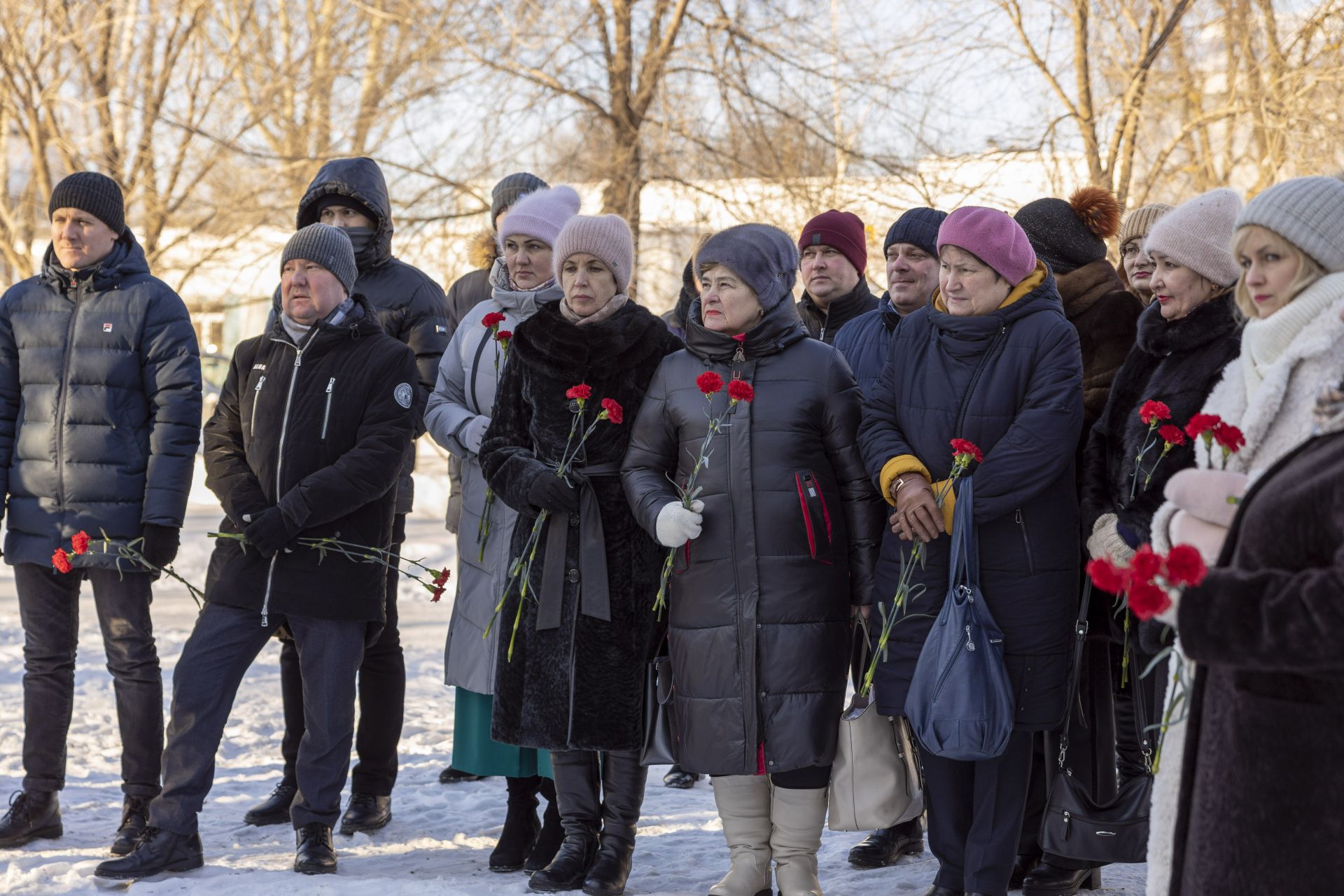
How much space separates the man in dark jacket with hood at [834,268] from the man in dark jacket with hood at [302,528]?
5.31 ft

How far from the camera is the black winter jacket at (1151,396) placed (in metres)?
3.74

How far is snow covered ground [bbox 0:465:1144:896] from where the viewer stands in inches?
172

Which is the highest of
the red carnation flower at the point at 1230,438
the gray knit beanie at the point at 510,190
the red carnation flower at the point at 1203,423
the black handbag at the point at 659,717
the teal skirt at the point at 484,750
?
the gray knit beanie at the point at 510,190

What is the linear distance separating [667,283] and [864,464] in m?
7.99

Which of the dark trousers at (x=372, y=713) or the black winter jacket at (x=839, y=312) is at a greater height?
the black winter jacket at (x=839, y=312)

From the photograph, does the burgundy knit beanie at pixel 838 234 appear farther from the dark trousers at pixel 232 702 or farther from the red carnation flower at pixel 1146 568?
the red carnation flower at pixel 1146 568

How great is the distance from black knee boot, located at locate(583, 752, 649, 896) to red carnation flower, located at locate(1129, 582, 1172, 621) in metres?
2.36

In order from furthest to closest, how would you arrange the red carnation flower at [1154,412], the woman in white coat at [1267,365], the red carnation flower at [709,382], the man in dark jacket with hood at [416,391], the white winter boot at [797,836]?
the man in dark jacket with hood at [416,391] → the white winter boot at [797,836] → the red carnation flower at [709,382] → the red carnation flower at [1154,412] → the woman in white coat at [1267,365]

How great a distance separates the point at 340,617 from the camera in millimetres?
4586

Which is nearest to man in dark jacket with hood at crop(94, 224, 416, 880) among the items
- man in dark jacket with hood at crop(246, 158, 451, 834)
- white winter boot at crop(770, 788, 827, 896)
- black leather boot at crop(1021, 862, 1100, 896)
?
man in dark jacket with hood at crop(246, 158, 451, 834)

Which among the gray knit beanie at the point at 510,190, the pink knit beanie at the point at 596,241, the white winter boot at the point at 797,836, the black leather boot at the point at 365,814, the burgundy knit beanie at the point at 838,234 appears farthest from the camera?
the gray knit beanie at the point at 510,190

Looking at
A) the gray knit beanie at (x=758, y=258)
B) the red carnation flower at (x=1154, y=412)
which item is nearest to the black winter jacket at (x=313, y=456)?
the gray knit beanie at (x=758, y=258)

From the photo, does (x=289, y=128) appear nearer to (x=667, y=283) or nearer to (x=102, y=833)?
(x=667, y=283)

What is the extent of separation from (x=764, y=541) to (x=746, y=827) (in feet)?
2.88
